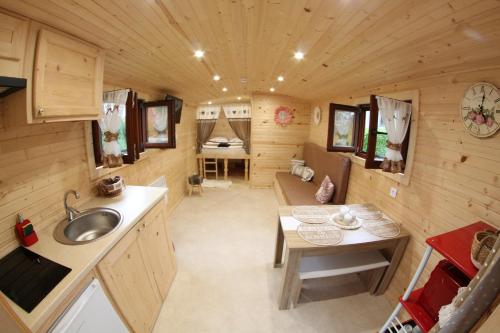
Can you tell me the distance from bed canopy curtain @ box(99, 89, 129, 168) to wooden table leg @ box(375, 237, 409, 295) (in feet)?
9.69

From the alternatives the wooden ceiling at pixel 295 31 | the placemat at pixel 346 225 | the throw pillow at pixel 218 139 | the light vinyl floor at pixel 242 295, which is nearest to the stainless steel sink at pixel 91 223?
the light vinyl floor at pixel 242 295

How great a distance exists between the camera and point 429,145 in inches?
67.8

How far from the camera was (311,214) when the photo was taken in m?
2.14

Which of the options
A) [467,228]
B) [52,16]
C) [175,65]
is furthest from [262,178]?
[52,16]

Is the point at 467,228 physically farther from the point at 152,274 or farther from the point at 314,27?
the point at 152,274

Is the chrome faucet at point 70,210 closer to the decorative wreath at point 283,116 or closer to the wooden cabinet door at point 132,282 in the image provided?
the wooden cabinet door at point 132,282

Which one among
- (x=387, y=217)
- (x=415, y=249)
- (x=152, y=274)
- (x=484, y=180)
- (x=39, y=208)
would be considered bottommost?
(x=152, y=274)

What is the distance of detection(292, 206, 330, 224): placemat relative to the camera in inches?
79.7

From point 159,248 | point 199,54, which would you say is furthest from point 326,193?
point 199,54

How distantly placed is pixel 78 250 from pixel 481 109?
9.50 ft

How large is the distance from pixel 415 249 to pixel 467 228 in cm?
65

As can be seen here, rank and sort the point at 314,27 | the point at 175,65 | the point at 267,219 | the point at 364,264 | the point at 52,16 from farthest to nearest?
1. the point at 267,219
2. the point at 175,65
3. the point at 364,264
4. the point at 314,27
5. the point at 52,16

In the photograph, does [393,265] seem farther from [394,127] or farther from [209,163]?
[209,163]

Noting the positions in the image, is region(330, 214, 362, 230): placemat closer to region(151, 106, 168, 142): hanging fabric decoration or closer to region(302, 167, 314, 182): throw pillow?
region(302, 167, 314, 182): throw pillow
